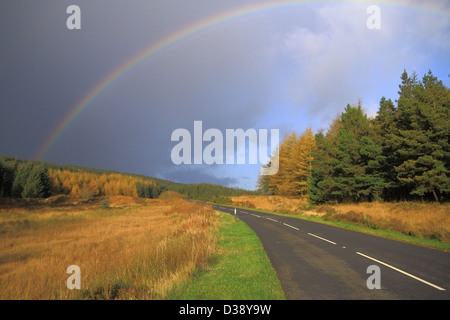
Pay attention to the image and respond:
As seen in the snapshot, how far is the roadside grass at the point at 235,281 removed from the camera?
6.28 m

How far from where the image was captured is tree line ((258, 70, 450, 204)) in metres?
24.4

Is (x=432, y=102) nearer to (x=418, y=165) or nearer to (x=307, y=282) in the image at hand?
(x=418, y=165)

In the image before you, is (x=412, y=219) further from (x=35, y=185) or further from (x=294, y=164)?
(x=35, y=185)

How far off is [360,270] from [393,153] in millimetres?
24948

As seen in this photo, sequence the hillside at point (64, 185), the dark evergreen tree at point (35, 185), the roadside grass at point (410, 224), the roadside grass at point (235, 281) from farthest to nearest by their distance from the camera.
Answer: the hillside at point (64, 185) → the dark evergreen tree at point (35, 185) → the roadside grass at point (410, 224) → the roadside grass at point (235, 281)

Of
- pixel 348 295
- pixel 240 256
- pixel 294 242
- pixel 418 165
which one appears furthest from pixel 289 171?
pixel 348 295

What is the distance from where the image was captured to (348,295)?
6.20 m

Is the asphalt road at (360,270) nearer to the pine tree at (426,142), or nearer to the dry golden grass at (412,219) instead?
the dry golden grass at (412,219)


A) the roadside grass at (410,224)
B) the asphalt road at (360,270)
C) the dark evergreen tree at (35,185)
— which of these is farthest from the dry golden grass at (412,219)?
the dark evergreen tree at (35,185)

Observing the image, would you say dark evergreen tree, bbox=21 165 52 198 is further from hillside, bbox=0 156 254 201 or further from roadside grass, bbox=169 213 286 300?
roadside grass, bbox=169 213 286 300

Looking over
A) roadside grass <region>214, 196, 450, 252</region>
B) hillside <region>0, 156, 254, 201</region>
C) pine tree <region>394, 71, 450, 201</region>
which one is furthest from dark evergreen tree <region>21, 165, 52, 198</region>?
pine tree <region>394, 71, 450, 201</region>

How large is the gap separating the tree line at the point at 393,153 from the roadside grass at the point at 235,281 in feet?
71.8

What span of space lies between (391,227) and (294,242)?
9.15 m

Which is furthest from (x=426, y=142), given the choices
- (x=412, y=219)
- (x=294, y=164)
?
(x=294, y=164)
